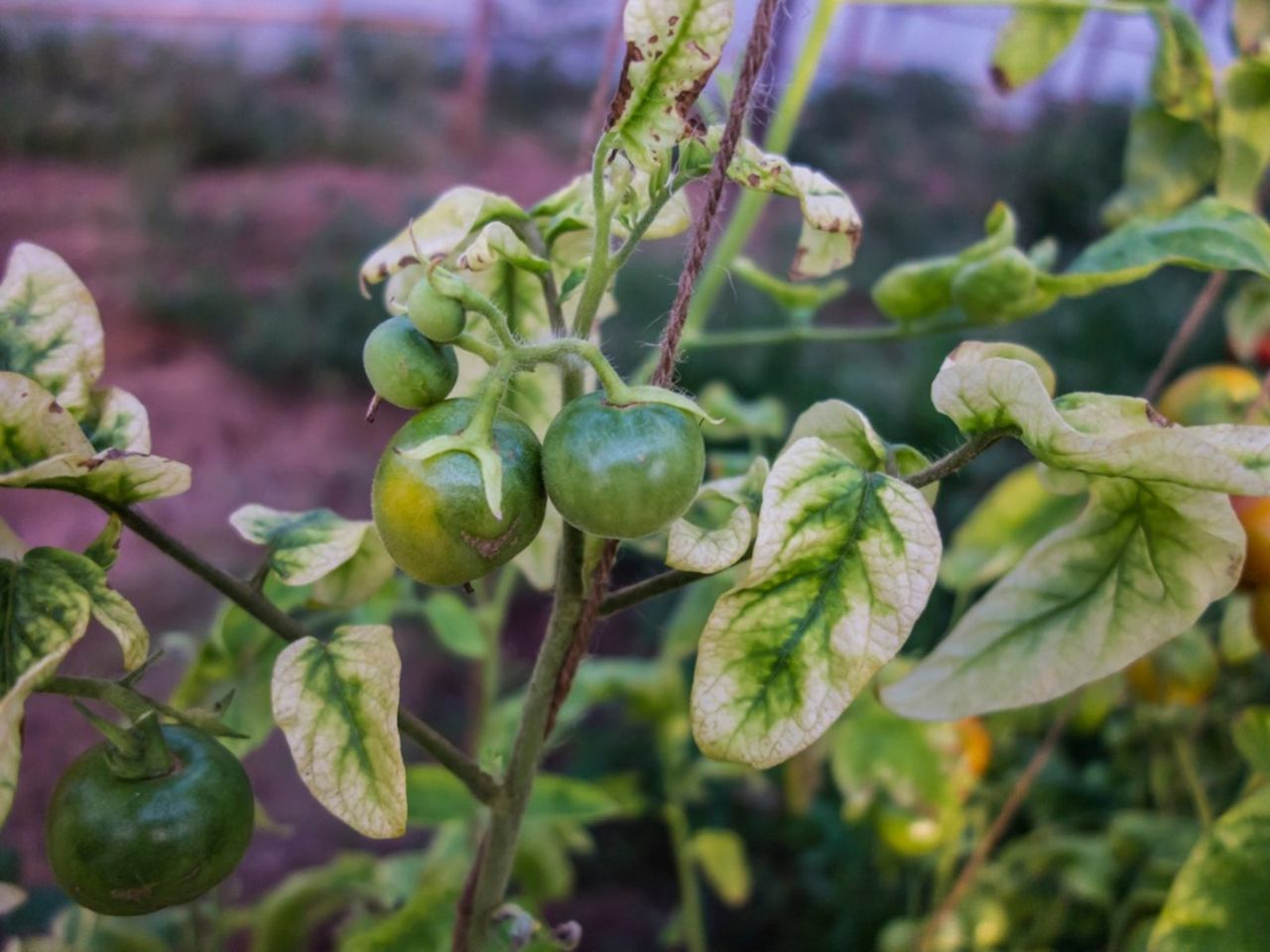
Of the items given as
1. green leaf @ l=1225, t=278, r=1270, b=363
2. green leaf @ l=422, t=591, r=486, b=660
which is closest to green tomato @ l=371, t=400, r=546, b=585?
green leaf @ l=422, t=591, r=486, b=660

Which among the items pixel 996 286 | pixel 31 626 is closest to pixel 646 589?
pixel 31 626

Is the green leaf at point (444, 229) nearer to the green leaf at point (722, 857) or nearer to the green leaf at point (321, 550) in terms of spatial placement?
the green leaf at point (321, 550)

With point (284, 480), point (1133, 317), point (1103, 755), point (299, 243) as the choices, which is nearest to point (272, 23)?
point (299, 243)

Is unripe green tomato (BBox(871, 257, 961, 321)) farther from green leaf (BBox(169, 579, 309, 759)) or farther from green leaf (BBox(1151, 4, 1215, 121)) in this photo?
green leaf (BBox(169, 579, 309, 759))

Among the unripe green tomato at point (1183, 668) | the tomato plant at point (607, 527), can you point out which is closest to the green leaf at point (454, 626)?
the tomato plant at point (607, 527)

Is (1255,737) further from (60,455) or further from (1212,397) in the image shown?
(60,455)

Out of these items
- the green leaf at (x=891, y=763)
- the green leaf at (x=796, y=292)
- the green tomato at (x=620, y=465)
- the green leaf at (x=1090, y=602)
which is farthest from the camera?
the green leaf at (x=891, y=763)

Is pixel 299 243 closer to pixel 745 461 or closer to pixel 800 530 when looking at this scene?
pixel 745 461
